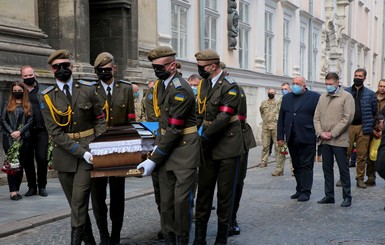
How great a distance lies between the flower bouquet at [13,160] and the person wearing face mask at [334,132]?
439cm

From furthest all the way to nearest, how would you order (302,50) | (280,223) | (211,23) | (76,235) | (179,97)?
(302,50) → (211,23) → (280,223) → (76,235) → (179,97)

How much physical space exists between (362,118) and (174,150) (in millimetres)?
6127

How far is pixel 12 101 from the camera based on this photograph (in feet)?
29.6

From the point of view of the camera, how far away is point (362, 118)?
10.6 metres

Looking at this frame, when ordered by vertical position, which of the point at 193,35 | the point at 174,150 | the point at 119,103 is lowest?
the point at 174,150

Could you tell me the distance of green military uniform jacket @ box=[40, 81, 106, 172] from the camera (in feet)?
17.8

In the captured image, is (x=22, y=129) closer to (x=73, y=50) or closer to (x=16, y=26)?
(x=16, y=26)

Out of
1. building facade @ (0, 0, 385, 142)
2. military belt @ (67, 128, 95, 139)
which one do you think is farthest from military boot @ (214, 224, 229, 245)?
building facade @ (0, 0, 385, 142)

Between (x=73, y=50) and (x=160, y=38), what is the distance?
411 centimetres

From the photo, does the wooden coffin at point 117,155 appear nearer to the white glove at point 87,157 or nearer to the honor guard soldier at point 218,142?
the white glove at point 87,157

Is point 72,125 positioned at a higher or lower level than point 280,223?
higher

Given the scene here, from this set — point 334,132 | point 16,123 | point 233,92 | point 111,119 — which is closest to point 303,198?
point 334,132

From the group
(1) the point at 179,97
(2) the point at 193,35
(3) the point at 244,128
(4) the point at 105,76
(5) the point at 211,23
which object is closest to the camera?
(1) the point at 179,97

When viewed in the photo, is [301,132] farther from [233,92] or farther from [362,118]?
[233,92]
